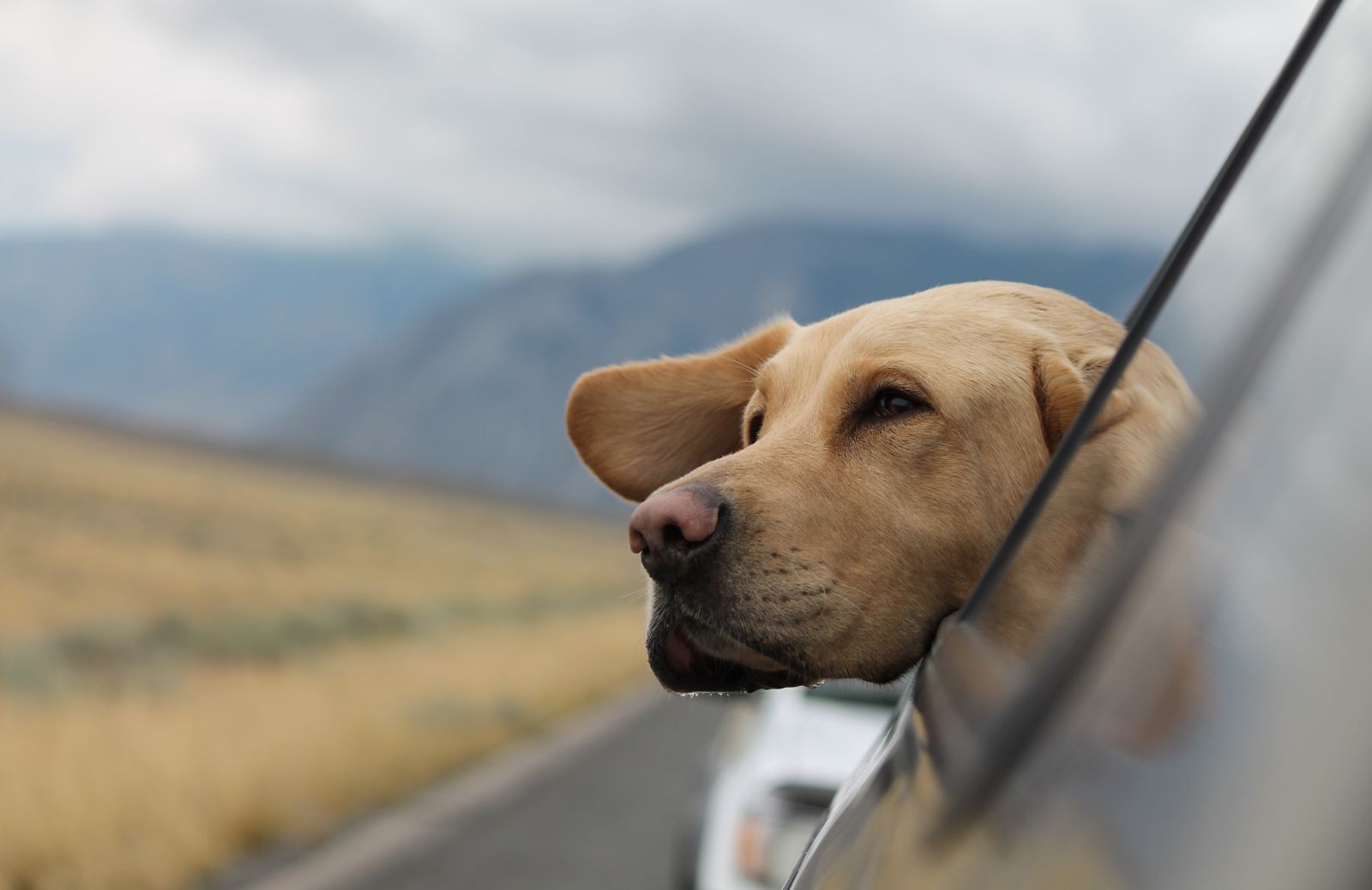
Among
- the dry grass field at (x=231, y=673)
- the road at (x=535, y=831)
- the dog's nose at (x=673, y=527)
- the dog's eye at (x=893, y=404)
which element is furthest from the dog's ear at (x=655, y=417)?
the road at (x=535, y=831)

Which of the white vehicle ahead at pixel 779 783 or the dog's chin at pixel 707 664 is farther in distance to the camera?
the white vehicle ahead at pixel 779 783

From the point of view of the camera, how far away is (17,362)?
166000 millimetres

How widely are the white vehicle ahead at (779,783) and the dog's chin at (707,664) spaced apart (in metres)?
3.39

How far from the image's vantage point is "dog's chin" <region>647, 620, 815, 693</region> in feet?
5.51

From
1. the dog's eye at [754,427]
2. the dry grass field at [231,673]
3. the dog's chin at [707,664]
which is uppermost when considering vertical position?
the dog's eye at [754,427]

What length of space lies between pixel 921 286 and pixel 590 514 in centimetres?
14288

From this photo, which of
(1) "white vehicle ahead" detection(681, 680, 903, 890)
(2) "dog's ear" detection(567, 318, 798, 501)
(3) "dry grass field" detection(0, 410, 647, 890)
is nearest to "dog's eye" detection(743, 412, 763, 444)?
(2) "dog's ear" detection(567, 318, 798, 501)

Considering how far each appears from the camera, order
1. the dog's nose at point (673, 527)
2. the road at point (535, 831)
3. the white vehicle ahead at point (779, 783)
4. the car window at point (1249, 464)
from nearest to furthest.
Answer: the car window at point (1249, 464)
the dog's nose at point (673, 527)
the white vehicle ahead at point (779, 783)
the road at point (535, 831)

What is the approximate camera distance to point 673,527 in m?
1.59

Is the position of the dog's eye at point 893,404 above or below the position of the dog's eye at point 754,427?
above

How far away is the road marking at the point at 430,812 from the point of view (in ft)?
25.4

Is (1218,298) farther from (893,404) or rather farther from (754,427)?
(754,427)

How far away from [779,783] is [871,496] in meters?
3.91

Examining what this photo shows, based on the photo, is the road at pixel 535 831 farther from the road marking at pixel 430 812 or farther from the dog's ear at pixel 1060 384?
the dog's ear at pixel 1060 384
